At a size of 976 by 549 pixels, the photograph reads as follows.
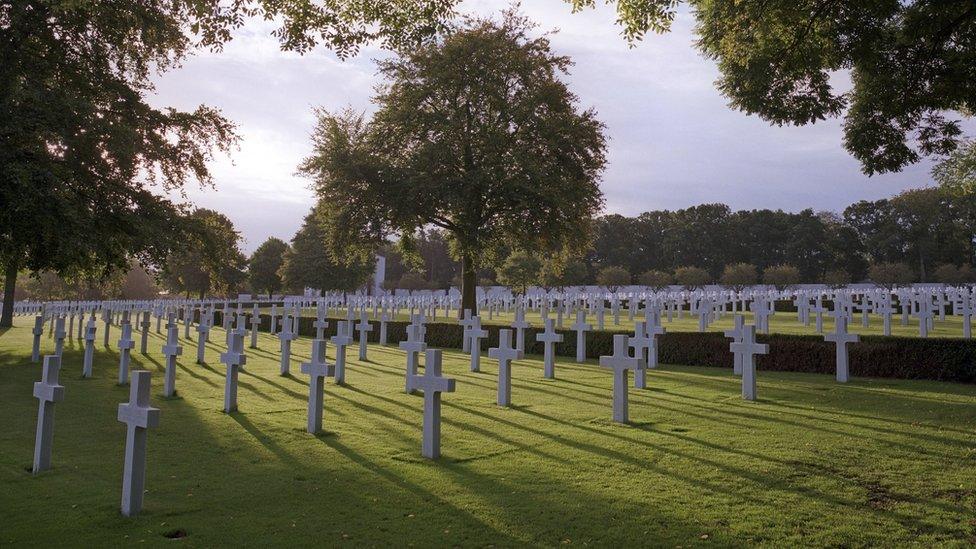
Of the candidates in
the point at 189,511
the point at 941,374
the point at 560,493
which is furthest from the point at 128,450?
the point at 941,374

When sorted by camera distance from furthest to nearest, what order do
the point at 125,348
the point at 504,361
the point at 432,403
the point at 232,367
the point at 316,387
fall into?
the point at 125,348 < the point at 504,361 < the point at 232,367 < the point at 316,387 < the point at 432,403

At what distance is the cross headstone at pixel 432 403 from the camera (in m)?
5.96

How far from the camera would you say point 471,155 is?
24500 millimetres

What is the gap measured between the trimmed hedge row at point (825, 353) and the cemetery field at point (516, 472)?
1862 mm

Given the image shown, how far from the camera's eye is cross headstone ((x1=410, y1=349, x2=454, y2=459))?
235 inches

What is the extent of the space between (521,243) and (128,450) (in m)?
22.1

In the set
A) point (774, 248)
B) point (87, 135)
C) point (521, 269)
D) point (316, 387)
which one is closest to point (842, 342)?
point (316, 387)

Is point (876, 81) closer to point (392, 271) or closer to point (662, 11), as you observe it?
point (662, 11)

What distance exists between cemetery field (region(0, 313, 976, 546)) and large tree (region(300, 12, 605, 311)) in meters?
14.2

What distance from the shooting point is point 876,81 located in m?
9.99

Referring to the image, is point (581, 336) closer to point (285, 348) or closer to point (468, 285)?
point (285, 348)

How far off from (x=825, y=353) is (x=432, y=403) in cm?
968

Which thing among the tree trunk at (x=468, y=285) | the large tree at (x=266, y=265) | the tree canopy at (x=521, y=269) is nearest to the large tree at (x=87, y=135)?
the tree trunk at (x=468, y=285)

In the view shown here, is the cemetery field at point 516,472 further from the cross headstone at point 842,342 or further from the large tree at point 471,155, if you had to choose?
the large tree at point 471,155
